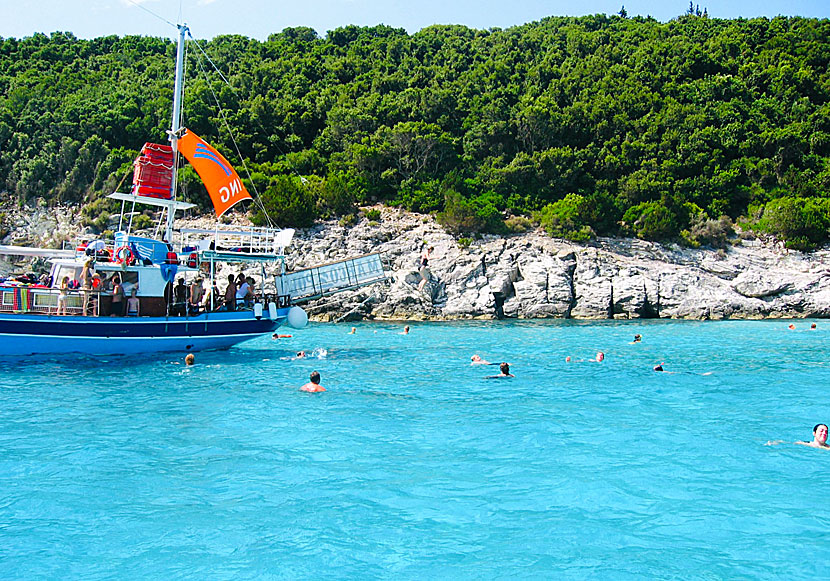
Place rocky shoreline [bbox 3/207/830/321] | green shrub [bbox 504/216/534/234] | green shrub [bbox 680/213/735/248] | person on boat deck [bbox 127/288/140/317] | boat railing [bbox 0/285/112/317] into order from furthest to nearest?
green shrub [bbox 504/216/534/234] → green shrub [bbox 680/213/735/248] → rocky shoreline [bbox 3/207/830/321] → person on boat deck [bbox 127/288/140/317] → boat railing [bbox 0/285/112/317]

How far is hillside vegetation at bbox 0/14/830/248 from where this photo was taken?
44747 mm

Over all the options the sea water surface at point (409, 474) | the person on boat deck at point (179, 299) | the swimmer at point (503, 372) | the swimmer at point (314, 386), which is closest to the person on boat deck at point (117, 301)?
the person on boat deck at point (179, 299)

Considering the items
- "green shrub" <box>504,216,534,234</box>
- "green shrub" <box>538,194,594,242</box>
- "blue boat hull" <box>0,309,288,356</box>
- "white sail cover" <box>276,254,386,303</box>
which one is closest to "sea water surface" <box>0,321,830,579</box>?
"blue boat hull" <box>0,309,288,356</box>

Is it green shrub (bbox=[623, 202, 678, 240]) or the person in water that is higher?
green shrub (bbox=[623, 202, 678, 240])

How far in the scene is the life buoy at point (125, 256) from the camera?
21.1 meters

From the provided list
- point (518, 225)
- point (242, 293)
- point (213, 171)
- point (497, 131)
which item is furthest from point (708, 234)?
point (213, 171)

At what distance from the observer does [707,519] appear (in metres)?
8.17

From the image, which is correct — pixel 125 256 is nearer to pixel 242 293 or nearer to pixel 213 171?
pixel 213 171

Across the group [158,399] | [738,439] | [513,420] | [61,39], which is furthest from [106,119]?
[738,439]

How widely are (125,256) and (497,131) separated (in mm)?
36597

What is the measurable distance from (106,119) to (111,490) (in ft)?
166

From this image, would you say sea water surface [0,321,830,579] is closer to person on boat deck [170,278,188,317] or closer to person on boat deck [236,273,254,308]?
person on boat deck [170,278,188,317]

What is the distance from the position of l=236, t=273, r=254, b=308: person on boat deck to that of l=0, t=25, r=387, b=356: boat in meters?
0.08

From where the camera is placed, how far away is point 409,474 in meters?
9.77
